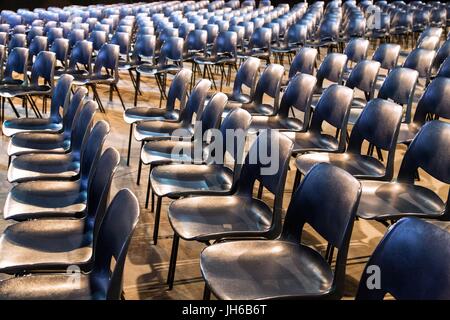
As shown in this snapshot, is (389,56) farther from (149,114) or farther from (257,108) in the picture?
(149,114)

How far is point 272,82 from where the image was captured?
464cm

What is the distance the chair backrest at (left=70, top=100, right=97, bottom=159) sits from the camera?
132 inches

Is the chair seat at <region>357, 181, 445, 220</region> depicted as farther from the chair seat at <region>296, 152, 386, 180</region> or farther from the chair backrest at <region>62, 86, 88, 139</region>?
the chair backrest at <region>62, 86, 88, 139</region>

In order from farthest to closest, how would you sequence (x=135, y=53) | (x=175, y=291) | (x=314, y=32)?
(x=314, y=32)
(x=135, y=53)
(x=175, y=291)

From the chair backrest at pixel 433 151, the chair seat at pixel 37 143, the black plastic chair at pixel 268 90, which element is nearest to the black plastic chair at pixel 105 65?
the black plastic chair at pixel 268 90

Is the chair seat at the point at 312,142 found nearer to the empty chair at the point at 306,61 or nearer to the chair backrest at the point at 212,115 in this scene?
the chair backrest at the point at 212,115

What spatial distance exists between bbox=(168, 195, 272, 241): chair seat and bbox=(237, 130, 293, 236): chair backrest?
0.08 m

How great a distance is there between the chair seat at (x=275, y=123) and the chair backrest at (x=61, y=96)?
1473mm

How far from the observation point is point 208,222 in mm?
2697

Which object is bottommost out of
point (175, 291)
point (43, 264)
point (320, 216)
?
point (175, 291)

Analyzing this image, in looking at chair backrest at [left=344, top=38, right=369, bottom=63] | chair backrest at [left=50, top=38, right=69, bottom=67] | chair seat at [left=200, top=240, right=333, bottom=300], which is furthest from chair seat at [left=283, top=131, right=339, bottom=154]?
chair backrest at [left=50, top=38, right=69, bottom=67]
